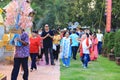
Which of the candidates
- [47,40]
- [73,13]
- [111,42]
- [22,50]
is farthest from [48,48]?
[73,13]

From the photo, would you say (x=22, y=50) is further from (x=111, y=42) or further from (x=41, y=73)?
(x=111, y=42)

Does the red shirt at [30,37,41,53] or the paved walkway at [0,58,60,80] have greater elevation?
the red shirt at [30,37,41,53]

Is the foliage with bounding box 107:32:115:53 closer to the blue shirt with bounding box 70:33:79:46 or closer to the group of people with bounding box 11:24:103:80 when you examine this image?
the group of people with bounding box 11:24:103:80

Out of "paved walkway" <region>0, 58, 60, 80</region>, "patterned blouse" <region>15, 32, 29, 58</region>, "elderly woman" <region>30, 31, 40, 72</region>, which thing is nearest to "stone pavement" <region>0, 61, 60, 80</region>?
"paved walkway" <region>0, 58, 60, 80</region>

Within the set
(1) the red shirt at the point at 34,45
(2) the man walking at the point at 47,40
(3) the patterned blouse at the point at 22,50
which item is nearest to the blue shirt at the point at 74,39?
(2) the man walking at the point at 47,40

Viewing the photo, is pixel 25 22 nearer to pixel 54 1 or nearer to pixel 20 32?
pixel 20 32

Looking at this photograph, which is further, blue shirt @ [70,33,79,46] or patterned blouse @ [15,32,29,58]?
blue shirt @ [70,33,79,46]

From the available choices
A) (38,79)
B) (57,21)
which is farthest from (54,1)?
(38,79)

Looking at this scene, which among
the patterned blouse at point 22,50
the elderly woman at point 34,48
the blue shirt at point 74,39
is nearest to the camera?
the patterned blouse at point 22,50

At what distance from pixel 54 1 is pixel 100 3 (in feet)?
17.8

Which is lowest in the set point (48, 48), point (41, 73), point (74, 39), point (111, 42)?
point (41, 73)

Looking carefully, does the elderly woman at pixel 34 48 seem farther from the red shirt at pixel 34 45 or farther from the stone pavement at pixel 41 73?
the stone pavement at pixel 41 73

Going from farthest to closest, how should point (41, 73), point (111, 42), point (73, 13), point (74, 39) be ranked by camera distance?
point (73, 13) < point (111, 42) < point (74, 39) < point (41, 73)

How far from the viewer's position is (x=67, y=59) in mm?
17500
